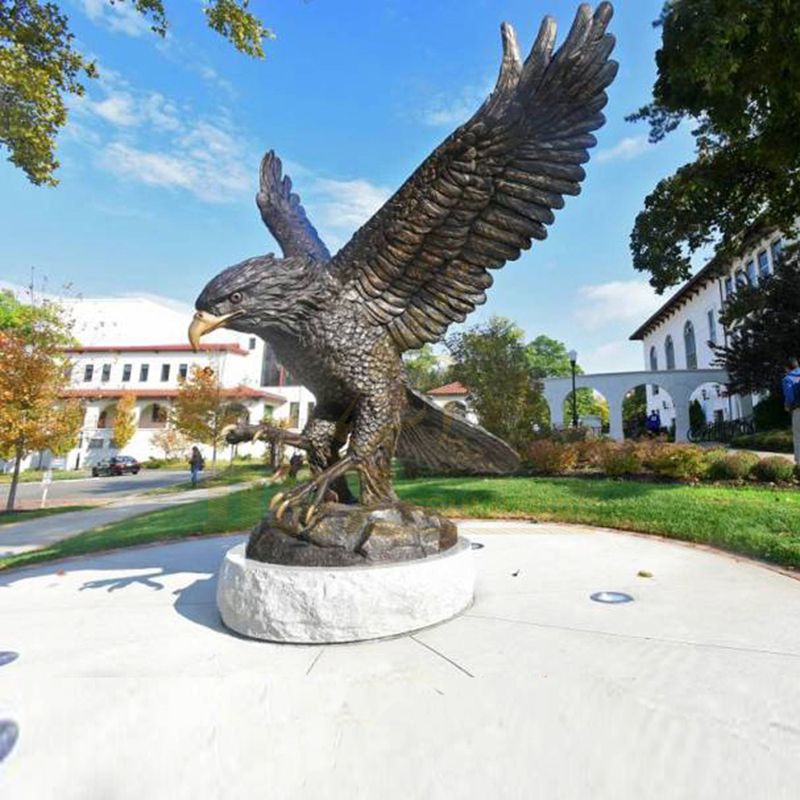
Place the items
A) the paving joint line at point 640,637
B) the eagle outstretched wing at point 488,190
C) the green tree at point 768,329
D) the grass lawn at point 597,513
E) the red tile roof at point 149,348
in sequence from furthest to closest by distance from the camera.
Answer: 1. the red tile roof at point 149,348
2. the green tree at point 768,329
3. the grass lawn at point 597,513
4. the eagle outstretched wing at point 488,190
5. the paving joint line at point 640,637

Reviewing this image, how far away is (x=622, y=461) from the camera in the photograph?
10531 mm

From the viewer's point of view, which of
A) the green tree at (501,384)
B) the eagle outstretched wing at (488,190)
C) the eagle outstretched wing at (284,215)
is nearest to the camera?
the eagle outstretched wing at (488,190)

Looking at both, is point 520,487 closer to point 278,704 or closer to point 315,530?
point 315,530

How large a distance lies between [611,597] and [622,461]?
25.6ft

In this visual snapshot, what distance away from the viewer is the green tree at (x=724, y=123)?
693 centimetres

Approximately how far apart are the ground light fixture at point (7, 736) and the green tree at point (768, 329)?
17.9 meters

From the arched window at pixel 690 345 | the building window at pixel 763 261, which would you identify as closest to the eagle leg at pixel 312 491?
the building window at pixel 763 261

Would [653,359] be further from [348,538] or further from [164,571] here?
[348,538]

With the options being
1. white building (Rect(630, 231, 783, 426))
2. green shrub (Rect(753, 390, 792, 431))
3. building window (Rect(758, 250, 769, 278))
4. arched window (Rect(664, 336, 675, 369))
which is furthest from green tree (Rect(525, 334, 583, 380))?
green shrub (Rect(753, 390, 792, 431))

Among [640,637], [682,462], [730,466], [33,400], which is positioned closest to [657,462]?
[682,462]

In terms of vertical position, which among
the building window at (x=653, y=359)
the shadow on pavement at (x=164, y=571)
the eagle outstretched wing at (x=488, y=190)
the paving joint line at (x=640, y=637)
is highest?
the building window at (x=653, y=359)

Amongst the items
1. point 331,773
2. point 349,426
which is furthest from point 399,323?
point 331,773

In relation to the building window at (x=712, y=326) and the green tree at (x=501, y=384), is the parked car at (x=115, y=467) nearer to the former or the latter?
the green tree at (x=501, y=384)

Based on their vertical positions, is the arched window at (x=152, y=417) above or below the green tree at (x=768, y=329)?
below
